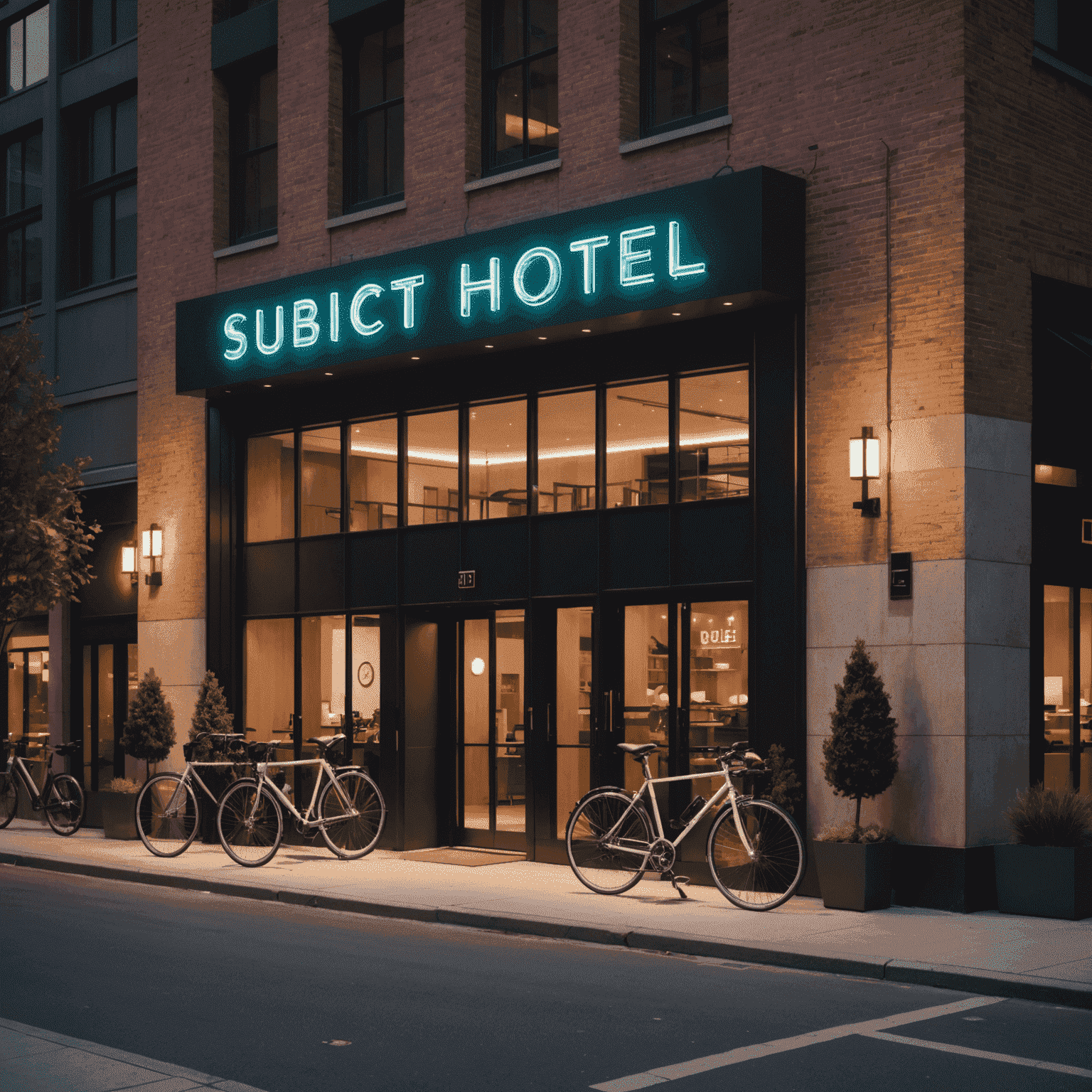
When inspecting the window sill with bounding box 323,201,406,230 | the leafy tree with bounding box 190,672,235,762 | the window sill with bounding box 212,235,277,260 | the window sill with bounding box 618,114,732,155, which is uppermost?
the window sill with bounding box 618,114,732,155

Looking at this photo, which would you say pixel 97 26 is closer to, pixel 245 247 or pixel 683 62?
pixel 245 247

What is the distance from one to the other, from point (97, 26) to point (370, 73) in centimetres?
639

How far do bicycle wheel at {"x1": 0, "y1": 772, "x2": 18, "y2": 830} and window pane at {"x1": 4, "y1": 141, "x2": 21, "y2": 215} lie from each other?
905 cm

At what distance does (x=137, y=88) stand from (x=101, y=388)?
414 cm

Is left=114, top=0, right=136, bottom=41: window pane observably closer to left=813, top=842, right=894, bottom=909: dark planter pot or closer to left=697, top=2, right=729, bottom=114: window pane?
left=697, top=2, right=729, bottom=114: window pane

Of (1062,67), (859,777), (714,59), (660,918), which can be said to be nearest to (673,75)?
(714,59)

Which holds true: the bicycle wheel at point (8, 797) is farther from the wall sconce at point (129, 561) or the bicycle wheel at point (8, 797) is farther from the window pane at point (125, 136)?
the window pane at point (125, 136)

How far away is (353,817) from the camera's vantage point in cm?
1587

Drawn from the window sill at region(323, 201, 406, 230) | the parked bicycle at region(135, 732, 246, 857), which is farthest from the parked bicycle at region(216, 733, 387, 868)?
the window sill at region(323, 201, 406, 230)

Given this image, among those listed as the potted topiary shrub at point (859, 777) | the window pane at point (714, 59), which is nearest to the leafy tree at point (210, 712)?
the potted topiary shrub at point (859, 777)

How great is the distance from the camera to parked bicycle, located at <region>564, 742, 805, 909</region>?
12422mm

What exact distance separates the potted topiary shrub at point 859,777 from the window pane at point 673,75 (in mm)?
5828

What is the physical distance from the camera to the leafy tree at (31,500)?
19047mm

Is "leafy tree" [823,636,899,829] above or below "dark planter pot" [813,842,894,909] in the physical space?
above
